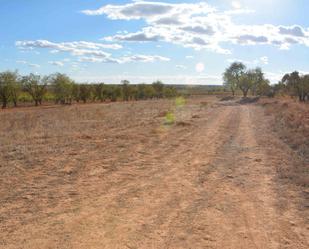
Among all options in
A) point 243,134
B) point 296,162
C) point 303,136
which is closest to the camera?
point 296,162

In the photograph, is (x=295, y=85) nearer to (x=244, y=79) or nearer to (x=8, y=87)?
(x=244, y=79)

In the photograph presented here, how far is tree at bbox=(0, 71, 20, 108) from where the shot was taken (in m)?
76.9

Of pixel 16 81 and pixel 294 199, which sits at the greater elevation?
pixel 16 81

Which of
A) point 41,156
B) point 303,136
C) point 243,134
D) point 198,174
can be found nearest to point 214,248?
point 198,174

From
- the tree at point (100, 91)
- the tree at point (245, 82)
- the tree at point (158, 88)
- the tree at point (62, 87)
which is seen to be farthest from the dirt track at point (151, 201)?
the tree at point (158, 88)

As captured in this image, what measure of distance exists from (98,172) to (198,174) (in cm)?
253

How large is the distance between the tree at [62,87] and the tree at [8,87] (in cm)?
1141

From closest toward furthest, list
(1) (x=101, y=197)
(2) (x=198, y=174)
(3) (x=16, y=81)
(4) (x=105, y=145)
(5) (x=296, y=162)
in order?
(1) (x=101, y=197) < (2) (x=198, y=174) < (5) (x=296, y=162) < (4) (x=105, y=145) < (3) (x=16, y=81)

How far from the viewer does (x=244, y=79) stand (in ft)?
349

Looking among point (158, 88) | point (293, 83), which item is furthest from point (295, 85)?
point (158, 88)

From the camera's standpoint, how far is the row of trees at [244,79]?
106 meters

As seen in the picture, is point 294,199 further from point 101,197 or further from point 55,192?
point 55,192

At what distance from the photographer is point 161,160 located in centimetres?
1227

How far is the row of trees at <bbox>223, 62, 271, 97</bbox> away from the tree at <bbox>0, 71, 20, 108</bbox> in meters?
56.0
